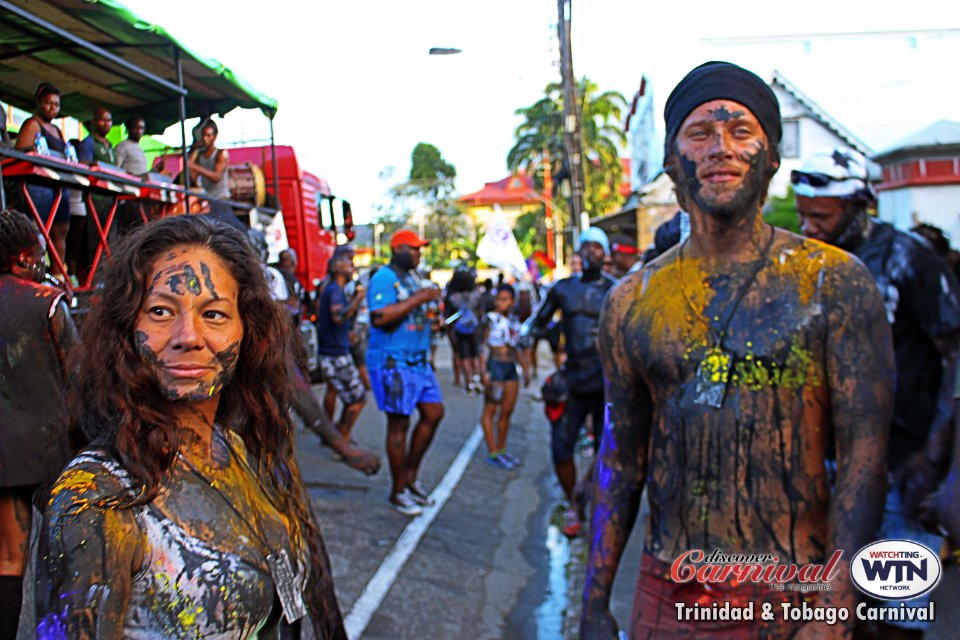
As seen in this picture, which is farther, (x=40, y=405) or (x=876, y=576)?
(x=40, y=405)

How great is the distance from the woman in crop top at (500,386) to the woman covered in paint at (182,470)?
21.3 ft

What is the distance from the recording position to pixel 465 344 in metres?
13.6

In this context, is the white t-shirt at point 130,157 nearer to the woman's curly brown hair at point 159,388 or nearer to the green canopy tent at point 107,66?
the green canopy tent at point 107,66

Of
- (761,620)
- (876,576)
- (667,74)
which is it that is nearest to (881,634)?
(876,576)

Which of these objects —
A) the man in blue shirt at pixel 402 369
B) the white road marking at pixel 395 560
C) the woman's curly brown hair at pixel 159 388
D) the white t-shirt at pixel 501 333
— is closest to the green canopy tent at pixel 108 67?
the man in blue shirt at pixel 402 369

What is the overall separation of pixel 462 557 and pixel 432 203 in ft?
184

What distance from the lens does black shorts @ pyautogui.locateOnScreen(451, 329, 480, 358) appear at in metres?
13.5

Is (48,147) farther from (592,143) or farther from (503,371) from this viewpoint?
(592,143)

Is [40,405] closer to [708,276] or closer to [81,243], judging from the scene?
[708,276]

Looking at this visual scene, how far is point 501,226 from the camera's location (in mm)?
14906

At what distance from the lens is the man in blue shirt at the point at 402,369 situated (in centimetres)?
638

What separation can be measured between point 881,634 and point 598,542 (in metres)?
1.17

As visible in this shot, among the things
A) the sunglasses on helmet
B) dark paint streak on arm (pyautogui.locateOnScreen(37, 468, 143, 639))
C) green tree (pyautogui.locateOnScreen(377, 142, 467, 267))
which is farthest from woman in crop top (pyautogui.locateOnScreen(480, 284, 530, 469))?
green tree (pyautogui.locateOnScreen(377, 142, 467, 267))

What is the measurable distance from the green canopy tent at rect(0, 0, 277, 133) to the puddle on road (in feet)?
15.2
